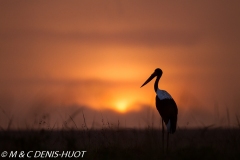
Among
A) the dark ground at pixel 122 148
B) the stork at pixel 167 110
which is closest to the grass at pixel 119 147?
the dark ground at pixel 122 148

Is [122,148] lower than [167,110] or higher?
lower

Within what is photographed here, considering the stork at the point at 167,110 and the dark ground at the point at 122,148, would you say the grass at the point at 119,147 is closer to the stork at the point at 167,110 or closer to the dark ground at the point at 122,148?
the dark ground at the point at 122,148

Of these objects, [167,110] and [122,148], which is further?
[167,110]

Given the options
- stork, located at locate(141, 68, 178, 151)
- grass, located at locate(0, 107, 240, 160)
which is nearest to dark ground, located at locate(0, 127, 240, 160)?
grass, located at locate(0, 107, 240, 160)

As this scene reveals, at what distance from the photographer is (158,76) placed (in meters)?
18.8

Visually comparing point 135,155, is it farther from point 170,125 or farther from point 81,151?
point 170,125

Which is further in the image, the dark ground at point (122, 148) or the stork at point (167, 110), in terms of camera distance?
the stork at point (167, 110)

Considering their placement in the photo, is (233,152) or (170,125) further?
(170,125)

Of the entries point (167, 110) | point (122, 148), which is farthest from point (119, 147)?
point (167, 110)

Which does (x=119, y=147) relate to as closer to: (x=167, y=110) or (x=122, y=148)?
(x=122, y=148)

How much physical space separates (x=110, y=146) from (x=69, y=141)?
5.13 feet

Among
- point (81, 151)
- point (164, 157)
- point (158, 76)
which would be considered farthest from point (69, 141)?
point (158, 76)

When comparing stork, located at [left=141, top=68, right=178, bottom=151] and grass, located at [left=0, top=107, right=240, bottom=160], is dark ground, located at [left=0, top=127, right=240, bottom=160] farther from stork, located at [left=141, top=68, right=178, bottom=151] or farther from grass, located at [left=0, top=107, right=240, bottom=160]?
stork, located at [left=141, top=68, right=178, bottom=151]

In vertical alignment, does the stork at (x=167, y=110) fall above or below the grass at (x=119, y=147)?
above
